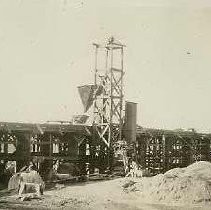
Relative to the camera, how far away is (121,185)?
1508 centimetres

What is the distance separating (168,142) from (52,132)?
7341 mm

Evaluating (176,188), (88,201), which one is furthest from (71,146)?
(176,188)

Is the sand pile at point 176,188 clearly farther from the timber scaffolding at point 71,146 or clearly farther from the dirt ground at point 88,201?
the timber scaffolding at point 71,146

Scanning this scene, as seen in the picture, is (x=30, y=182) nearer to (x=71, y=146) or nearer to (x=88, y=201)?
(x=88, y=201)

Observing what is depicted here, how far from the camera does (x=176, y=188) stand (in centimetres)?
1351

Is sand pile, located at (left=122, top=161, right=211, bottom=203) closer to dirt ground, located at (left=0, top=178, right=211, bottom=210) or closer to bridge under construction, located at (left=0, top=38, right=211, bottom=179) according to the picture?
dirt ground, located at (left=0, top=178, right=211, bottom=210)

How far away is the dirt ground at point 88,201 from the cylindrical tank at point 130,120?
12.3 ft

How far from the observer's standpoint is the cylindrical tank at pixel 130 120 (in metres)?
18.4

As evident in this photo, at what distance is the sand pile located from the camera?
1332 centimetres

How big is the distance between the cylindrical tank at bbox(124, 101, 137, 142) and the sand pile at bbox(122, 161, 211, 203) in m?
3.88

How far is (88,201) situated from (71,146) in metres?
5.13

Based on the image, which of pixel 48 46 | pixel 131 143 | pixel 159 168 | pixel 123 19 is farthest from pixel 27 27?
pixel 159 168

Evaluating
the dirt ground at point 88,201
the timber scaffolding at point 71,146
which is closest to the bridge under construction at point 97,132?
the timber scaffolding at point 71,146

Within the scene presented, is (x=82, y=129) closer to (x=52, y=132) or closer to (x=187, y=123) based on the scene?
(x=52, y=132)
